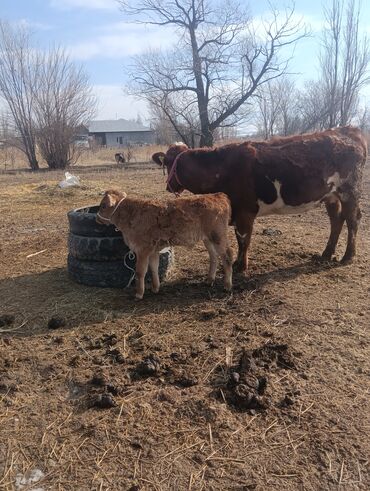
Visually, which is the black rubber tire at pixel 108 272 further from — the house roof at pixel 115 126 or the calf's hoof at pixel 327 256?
the house roof at pixel 115 126

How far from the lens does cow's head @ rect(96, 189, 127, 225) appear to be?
5.50 meters

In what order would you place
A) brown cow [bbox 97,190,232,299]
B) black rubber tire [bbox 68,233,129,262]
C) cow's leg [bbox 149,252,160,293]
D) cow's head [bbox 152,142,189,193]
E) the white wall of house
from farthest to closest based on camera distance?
the white wall of house
cow's head [bbox 152,142,189,193]
black rubber tire [bbox 68,233,129,262]
cow's leg [bbox 149,252,160,293]
brown cow [bbox 97,190,232,299]

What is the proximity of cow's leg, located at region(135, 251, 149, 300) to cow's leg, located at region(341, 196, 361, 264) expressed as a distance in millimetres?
3197

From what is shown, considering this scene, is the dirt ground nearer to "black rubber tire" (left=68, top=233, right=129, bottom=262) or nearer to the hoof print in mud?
the hoof print in mud

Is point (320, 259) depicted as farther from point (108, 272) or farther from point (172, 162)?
point (108, 272)

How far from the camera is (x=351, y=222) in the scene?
696 centimetres

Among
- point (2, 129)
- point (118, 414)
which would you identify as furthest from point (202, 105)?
point (118, 414)

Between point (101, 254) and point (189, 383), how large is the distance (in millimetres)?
2687

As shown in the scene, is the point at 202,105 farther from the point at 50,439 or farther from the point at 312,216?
the point at 50,439

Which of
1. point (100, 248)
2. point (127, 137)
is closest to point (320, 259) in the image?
point (100, 248)

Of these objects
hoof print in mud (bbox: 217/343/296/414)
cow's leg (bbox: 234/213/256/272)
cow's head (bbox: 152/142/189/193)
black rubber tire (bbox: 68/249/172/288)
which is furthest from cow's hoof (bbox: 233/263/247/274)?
hoof print in mud (bbox: 217/343/296/414)

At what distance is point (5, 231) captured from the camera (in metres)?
9.65

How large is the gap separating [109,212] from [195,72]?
3066 centimetres

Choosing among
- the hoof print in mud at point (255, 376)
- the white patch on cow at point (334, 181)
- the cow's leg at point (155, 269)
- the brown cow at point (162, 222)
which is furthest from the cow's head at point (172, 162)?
the hoof print in mud at point (255, 376)
